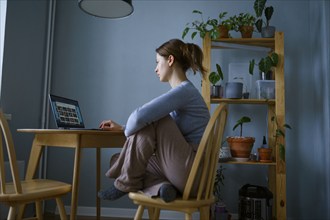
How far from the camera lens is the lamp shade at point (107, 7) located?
182 centimetres

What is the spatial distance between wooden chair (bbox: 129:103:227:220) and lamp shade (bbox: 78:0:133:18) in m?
1.02

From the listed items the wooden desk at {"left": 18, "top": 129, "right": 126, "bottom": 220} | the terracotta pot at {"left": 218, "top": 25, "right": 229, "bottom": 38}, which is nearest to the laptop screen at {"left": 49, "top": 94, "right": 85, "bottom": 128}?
the wooden desk at {"left": 18, "top": 129, "right": 126, "bottom": 220}

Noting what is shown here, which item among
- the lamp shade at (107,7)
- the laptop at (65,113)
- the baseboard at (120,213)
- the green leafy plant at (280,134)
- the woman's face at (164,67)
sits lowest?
the baseboard at (120,213)

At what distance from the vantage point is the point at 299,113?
261 cm

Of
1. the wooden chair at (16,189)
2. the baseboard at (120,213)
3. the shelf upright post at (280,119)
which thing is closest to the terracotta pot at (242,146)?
the shelf upright post at (280,119)

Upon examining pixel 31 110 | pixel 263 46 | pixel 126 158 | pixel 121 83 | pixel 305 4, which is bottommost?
pixel 126 158

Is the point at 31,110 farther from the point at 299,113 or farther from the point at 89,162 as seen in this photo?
the point at 299,113

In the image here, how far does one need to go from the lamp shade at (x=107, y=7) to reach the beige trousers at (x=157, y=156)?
3.16 feet

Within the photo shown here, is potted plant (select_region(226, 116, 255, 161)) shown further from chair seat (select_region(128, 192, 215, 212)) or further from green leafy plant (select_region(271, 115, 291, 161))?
chair seat (select_region(128, 192, 215, 212))

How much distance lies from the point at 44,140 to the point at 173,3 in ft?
5.90

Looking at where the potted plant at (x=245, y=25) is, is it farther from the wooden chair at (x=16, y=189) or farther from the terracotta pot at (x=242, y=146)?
the wooden chair at (x=16, y=189)

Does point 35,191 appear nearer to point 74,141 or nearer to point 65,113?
point 74,141

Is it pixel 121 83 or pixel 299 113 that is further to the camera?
pixel 121 83

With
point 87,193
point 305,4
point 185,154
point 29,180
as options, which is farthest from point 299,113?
point 29,180
